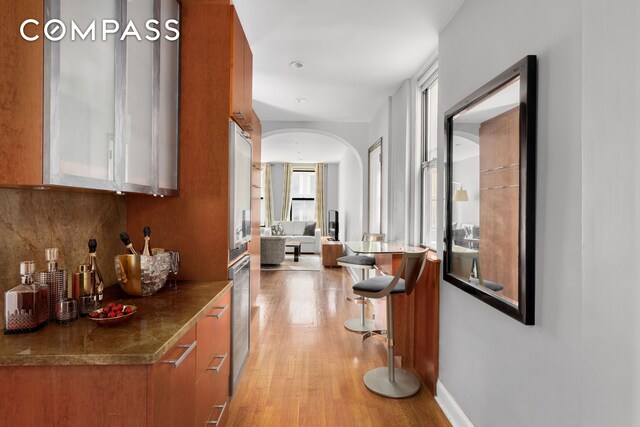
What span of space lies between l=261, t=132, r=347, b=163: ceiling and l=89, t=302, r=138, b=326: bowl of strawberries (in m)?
5.29

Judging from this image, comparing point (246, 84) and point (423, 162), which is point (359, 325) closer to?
point (423, 162)

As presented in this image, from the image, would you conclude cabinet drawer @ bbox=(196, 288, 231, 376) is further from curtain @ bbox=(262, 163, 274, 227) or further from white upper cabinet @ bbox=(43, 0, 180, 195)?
curtain @ bbox=(262, 163, 274, 227)

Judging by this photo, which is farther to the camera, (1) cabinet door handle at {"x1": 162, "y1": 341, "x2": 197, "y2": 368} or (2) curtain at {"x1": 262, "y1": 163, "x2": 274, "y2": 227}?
(2) curtain at {"x1": 262, "y1": 163, "x2": 274, "y2": 227}

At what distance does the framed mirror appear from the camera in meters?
1.54

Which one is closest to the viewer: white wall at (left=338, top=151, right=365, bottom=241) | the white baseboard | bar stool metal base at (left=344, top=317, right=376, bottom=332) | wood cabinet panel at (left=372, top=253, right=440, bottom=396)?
the white baseboard

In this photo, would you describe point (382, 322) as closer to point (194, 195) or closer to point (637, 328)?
point (194, 195)

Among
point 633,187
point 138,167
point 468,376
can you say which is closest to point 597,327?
point 633,187

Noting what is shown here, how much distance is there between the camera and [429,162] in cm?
353

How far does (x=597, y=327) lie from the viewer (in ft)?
3.23

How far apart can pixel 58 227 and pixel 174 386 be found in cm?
89

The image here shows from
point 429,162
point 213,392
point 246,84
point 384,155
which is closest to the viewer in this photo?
point 213,392

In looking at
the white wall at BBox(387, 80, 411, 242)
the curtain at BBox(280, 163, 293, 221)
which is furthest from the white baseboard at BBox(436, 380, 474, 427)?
the curtain at BBox(280, 163, 293, 221)

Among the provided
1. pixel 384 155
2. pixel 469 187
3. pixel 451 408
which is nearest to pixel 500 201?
pixel 469 187

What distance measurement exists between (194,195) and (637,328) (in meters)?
1.96
